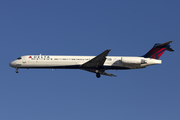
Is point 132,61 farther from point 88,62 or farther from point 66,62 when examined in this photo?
point 66,62

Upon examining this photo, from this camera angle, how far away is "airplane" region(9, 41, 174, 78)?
43594mm

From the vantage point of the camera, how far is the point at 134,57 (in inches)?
1756

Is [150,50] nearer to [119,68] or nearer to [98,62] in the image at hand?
[119,68]

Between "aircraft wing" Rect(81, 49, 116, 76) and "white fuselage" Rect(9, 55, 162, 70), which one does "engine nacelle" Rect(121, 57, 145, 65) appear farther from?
"aircraft wing" Rect(81, 49, 116, 76)

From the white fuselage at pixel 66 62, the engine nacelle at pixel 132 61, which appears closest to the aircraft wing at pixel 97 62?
the white fuselage at pixel 66 62

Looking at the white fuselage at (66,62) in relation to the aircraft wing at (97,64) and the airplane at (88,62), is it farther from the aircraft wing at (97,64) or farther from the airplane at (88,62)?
the aircraft wing at (97,64)

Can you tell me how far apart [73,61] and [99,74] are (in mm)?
6194

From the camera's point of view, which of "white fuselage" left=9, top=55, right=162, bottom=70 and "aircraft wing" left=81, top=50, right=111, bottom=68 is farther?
"white fuselage" left=9, top=55, right=162, bottom=70

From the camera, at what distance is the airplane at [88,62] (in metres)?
43.6

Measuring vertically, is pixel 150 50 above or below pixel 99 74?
above

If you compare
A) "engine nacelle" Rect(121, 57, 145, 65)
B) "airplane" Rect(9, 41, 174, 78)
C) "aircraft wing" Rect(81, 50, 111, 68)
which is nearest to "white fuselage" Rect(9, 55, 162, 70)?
"airplane" Rect(9, 41, 174, 78)

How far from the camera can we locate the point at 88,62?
43156 mm

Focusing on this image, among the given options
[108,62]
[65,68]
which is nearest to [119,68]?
[108,62]

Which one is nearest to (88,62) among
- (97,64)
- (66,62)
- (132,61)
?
(97,64)
